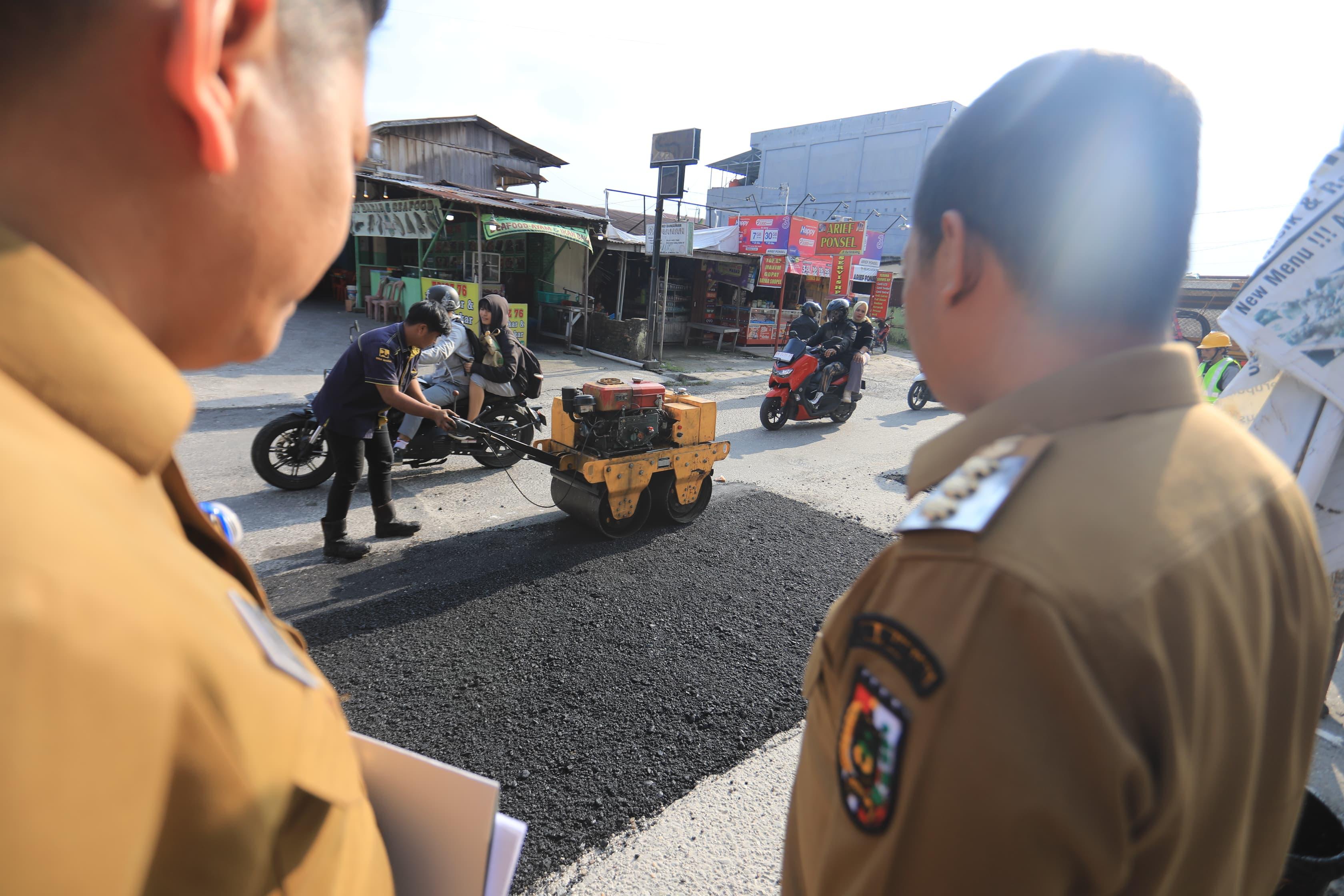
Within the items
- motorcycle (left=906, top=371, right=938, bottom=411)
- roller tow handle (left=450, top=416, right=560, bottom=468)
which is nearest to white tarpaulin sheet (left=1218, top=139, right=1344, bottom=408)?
roller tow handle (left=450, top=416, right=560, bottom=468)

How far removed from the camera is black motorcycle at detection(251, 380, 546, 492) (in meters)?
5.07

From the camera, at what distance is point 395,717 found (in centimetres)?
279

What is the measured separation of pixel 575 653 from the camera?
10.9 feet

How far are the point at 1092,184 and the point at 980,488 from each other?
427 millimetres

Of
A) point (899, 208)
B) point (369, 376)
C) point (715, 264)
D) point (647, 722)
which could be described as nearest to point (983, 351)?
point (647, 722)

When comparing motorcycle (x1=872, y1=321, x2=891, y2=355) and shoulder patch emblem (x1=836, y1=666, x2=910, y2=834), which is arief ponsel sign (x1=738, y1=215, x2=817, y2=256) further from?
shoulder patch emblem (x1=836, y1=666, x2=910, y2=834)

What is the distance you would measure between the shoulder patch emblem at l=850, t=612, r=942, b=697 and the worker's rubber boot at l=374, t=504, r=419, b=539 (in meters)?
4.37

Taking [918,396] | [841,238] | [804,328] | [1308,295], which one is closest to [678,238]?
[804,328]

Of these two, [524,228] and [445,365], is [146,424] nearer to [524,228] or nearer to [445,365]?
[445,365]

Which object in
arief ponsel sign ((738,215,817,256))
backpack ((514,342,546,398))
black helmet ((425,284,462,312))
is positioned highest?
arief ponsel sign ((738,215,817,256))

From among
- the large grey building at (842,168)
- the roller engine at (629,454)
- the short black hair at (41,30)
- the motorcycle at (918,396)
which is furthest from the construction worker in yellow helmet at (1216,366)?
the large grey building at (842,168)

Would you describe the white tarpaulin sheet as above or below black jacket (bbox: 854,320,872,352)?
above

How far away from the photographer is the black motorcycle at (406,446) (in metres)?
5.07

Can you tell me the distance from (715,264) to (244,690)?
18258mm
